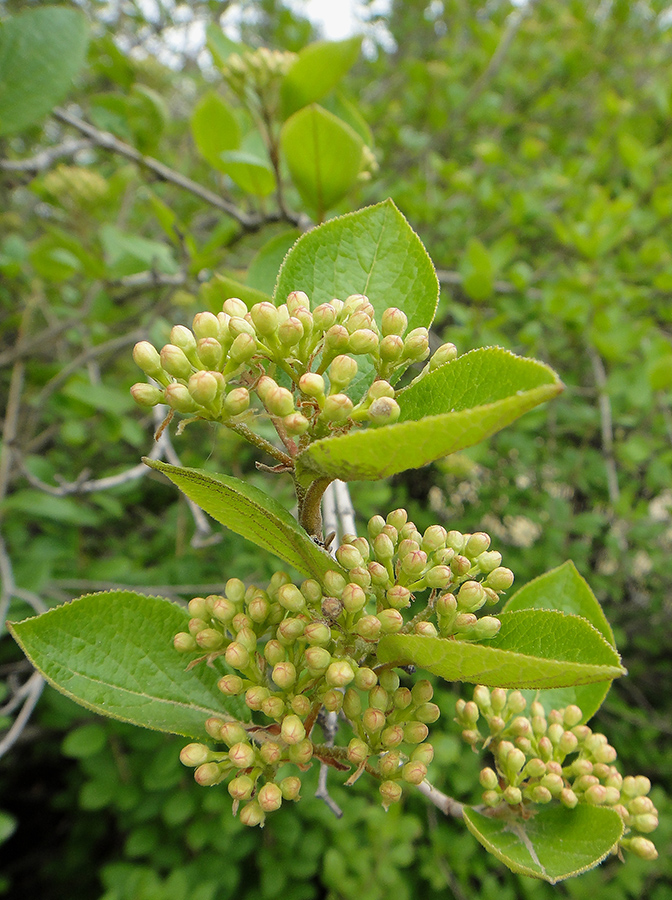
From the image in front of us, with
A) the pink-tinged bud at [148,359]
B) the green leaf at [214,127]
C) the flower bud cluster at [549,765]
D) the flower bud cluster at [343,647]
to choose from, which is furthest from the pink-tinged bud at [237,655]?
the green leaf at [214,127]

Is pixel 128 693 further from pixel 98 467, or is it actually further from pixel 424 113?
pixel 424 113

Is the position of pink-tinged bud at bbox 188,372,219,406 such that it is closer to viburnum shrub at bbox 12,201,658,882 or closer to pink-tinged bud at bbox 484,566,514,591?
viburnum shrub at bbox 12,201,658,882

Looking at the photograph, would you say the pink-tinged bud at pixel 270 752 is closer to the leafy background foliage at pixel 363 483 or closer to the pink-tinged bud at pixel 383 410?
the pink-tinged bud at pixel 383 410

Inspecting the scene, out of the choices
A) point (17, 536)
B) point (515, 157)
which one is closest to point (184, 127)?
point (515, 157)

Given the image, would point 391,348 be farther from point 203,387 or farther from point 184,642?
point 184,642

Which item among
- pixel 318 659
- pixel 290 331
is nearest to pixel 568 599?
pixel 318 659

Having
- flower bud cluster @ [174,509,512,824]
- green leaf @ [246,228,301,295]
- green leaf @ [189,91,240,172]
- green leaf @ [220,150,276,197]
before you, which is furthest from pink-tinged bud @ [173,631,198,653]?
green leaf @ [189,91,240,172]
